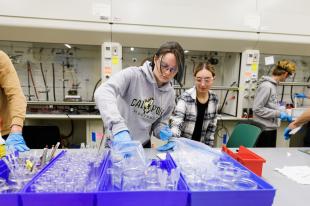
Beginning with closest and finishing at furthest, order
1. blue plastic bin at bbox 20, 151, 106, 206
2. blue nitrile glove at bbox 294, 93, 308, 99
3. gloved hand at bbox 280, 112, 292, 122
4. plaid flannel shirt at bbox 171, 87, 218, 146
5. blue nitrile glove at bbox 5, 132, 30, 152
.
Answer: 1. blue plastic bin at bbox 20, 151, 106, 206
2. blue nitrile glove at bbox 5, 132, 30, 152
3. plaid flannel shirt at bbox 171, 87, 218, 146
4. gloved hand at bbox 280, 112, 292, 122
5. blue nitrile glove at bbox 294, 93, 308, 99

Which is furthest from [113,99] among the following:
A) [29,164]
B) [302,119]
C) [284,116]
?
[284,116]

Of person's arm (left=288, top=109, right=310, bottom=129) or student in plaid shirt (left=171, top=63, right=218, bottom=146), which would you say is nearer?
person's arm (left=288, top=109, right=310, bottom=129)

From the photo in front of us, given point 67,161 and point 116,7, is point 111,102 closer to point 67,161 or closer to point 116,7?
point 67,161

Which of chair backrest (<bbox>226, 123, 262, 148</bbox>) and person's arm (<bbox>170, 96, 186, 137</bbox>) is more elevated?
person's arm (<bbox>170, 96, 186, 137</bbox>)

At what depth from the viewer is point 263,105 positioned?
244 cm

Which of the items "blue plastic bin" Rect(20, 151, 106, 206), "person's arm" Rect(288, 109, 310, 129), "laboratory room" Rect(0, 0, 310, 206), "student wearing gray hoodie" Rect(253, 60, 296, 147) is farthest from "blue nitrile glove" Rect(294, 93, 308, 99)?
"blue plastic bin" Rect(20, 151, 106, 206)

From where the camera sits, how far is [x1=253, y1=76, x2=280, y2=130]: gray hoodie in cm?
240

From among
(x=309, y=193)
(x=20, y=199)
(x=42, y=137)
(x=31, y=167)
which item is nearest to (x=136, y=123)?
(x=31, y=167)

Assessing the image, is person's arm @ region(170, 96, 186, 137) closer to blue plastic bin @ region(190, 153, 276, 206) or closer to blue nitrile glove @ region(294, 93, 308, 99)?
blue plastic bin @ region(190, 153, 276, 206)

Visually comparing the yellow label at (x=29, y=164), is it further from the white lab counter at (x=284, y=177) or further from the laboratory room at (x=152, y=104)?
the white lab counter at (x=284, y=177)

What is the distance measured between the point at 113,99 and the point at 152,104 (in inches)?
12.8

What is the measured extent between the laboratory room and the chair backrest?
0.01m

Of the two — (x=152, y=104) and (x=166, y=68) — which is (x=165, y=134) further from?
(x=166, y=68)

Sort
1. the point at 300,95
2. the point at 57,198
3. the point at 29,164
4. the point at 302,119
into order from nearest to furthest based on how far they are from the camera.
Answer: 1. the point at 57,198
2. the point at 29,164
3. the point at 302,119
4. the point at 300,95
